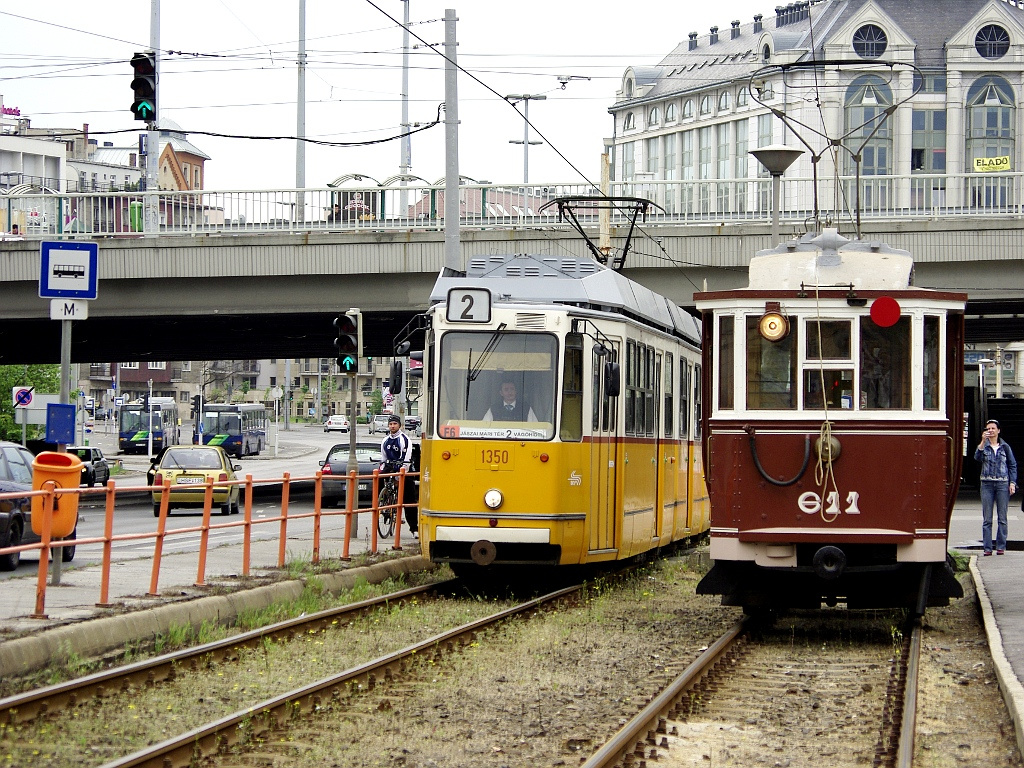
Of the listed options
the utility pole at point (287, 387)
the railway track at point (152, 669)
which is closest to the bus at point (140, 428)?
the utility pole at point (287, 387)

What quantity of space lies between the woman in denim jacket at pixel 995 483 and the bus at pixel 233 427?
201ft

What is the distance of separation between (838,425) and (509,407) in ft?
12.2

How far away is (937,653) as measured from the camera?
11.3 meters

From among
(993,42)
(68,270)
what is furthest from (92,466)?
(993,42)

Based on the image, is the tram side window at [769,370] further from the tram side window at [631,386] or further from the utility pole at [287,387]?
→ the utility pole at [287,387]

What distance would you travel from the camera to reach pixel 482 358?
14.1 meters

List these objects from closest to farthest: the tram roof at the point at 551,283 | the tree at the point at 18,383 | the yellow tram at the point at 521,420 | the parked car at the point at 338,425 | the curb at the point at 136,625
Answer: the curb at the point at 136,625, the yellow tram at the point at 521,420, the tram roof at the point at 551,283, the tree at the point at 18,383, the parked car at the point at 338,425

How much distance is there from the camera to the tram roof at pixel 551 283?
1457cm

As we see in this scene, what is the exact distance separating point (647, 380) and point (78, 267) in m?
6.44

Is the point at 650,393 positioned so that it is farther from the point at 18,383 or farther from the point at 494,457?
the point at 18,383

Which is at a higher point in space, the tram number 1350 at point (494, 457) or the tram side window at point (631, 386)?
the tram side window at point (631, 386)

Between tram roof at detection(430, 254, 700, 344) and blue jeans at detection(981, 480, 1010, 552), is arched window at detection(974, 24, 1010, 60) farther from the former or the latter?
tram roof at detection(430, 254, 700, 344)

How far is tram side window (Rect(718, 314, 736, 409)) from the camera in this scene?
11.6m

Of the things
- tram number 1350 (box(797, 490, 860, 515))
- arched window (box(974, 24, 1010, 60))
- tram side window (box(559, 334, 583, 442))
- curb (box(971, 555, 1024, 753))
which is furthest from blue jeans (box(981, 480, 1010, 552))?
arched window (box(974, 24, 1010, 60))
